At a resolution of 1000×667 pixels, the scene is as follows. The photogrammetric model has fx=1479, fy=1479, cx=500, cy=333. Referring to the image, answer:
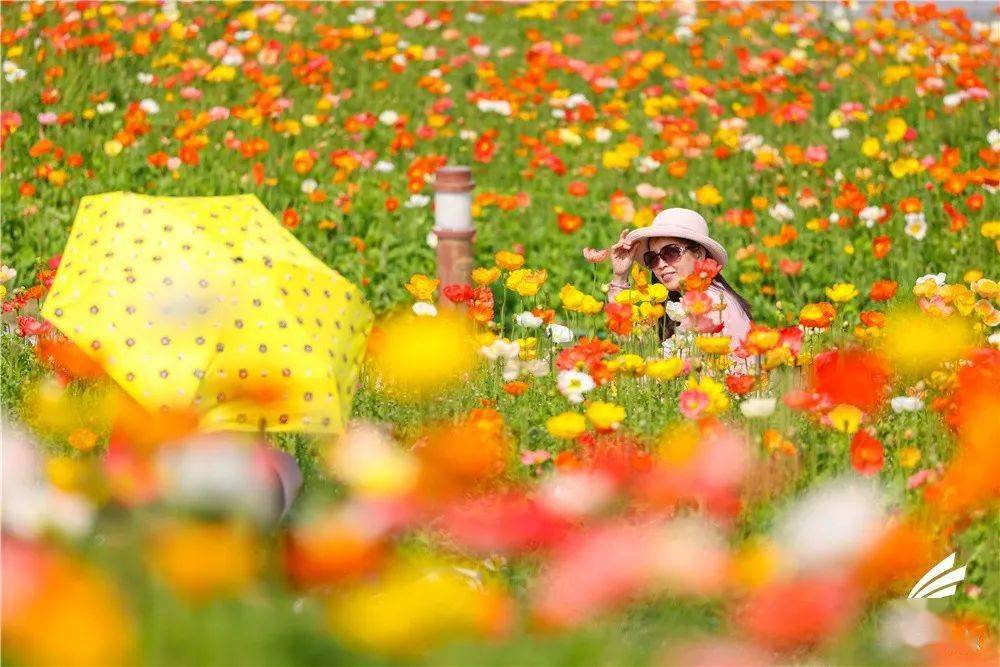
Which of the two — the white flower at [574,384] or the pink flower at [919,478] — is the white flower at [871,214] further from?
the pink flower at [919,478]

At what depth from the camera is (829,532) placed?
98.9 inches

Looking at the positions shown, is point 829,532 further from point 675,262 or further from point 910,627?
point 675,262

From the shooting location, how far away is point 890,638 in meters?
2.85

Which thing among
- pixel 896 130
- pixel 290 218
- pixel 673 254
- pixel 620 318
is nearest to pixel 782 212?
pixel 896 130

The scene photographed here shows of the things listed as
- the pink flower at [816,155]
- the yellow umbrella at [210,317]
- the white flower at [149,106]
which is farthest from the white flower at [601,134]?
the yellow umbrella at [210,317]

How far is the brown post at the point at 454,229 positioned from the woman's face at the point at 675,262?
30.5 inches

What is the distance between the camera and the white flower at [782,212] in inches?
250

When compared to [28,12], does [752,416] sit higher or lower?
higher

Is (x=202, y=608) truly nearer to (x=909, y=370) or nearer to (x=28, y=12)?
(x=909, y=370)

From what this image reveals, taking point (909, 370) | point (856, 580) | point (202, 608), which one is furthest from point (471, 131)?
point (202, 608)

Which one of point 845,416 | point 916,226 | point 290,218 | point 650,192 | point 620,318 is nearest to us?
point 845,416

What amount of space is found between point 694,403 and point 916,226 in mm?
3101

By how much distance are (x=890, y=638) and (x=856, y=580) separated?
0.64 ft

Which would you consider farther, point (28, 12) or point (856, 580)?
point (28, 12)
